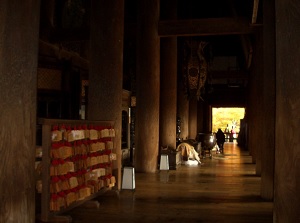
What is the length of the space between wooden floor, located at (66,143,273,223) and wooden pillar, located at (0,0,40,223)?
1.81 metres

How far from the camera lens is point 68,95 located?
9.92 meters

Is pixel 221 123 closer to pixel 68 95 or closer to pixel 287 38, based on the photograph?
pixel 68 95

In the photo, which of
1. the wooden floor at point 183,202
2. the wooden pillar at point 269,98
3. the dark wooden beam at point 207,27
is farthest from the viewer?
the dark wooden beam at point 207,27

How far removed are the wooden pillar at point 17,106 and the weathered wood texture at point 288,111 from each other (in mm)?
1714

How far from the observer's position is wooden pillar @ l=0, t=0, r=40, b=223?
8.62 ft

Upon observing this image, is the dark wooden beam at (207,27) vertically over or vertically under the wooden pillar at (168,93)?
over

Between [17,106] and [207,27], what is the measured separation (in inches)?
272

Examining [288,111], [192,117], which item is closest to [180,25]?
[288,111]

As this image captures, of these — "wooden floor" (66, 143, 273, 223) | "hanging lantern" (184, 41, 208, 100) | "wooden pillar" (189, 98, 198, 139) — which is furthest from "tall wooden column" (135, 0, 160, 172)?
"wooden pillar" (189, 98, 198, 139)

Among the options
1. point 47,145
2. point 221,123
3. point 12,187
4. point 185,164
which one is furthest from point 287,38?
point 221,123

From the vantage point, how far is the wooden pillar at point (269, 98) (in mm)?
6000

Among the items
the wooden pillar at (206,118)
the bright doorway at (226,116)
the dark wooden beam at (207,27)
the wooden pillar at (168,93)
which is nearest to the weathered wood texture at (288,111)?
the dark wooden beam at (207,27)

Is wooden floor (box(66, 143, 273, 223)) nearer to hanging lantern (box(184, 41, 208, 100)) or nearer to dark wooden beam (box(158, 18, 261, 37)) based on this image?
hanging lantern (box(184, 41, 208, 100))

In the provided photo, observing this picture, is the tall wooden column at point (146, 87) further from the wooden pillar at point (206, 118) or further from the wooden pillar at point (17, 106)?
the wooden pillar at point (206, 118)
